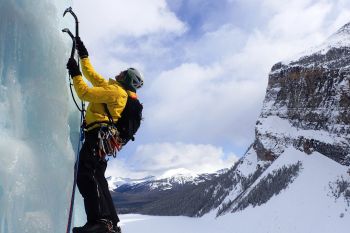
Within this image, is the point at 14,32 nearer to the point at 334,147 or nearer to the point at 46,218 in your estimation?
the point at 46,218

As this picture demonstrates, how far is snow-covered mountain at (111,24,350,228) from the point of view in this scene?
48.3 metres

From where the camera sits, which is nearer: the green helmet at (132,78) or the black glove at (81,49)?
the green helmet at (132,78)

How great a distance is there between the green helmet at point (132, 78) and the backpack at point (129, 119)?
0.19 metres

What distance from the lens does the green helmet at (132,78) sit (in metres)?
7.28

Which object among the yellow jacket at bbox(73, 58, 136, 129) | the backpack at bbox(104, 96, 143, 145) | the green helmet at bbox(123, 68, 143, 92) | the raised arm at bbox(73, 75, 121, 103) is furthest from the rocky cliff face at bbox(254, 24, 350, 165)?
the raised arm at bbox(73, 75, 121, 103)

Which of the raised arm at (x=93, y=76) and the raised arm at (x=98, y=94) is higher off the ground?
the raised arm at (x=93, y=76)

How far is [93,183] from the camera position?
22.8ft

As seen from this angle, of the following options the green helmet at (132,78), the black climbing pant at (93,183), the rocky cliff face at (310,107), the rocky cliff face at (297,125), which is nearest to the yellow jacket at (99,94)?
the green helmet at (132,78)

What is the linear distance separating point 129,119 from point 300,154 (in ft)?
200

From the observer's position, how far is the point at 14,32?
295 inches

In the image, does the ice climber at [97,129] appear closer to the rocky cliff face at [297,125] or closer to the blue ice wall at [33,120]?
the blue ice wall at [33,120]

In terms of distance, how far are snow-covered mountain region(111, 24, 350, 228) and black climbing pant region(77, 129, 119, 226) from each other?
3693 centimetres

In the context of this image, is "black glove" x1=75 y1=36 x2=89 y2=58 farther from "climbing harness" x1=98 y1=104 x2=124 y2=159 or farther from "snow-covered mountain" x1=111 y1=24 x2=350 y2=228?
"snow-covered mountain" x1=111 y1=24 x2=350 y2=228

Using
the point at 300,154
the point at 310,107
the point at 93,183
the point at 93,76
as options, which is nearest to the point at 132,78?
the point at 93,76
